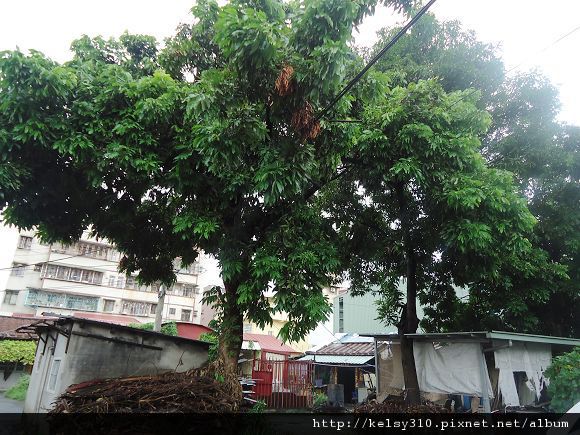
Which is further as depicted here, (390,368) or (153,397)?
(390,368)

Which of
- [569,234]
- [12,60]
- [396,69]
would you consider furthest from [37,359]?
[569,234]

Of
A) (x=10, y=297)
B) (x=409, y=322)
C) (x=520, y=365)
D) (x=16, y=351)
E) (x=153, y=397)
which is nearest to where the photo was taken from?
(x=153, y=397)

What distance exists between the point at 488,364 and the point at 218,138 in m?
9.31

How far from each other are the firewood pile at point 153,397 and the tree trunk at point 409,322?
18.6ft

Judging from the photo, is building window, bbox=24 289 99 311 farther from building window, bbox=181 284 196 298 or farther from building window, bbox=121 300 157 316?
building window, bbox=181 284 196 298

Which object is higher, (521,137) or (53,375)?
(521,137)

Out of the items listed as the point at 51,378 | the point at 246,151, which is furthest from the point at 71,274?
the point at 246,151

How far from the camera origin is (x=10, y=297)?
1278 inches

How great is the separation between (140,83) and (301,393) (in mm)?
14306

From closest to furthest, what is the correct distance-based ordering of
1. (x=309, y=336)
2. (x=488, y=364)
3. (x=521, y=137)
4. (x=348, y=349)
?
(x=488, y=364) < (x=521, y=137) < (x=348, y=349) < (x=309, y=336)

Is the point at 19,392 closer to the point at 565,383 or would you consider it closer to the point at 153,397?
the point at 153,397

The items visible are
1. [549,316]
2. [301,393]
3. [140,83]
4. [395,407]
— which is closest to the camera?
[140,83]

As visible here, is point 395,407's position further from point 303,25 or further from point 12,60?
point 12,60

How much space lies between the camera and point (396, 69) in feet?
38.5
